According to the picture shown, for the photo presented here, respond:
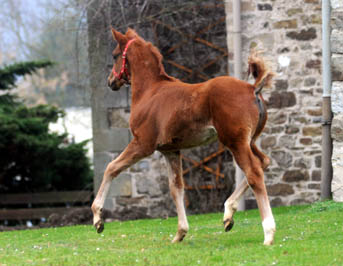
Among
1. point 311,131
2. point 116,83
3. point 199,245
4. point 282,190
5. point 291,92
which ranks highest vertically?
point 116,83

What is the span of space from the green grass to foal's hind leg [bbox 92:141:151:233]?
37cm

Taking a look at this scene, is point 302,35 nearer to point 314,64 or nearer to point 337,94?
point 314,64

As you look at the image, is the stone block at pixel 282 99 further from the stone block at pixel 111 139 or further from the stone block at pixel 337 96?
the stone block at pixel 111 139

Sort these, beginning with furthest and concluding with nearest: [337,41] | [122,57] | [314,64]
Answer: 1. [314,64]
2. [337,41]
3. [122,57]

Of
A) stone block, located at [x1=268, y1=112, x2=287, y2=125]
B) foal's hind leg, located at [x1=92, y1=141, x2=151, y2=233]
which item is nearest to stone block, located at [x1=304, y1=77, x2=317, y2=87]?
stone block, located at [x1=268, y1=112, x2=287, y2=125]

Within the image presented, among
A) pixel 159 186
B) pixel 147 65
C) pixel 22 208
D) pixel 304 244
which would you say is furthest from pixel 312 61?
pixel 22 208

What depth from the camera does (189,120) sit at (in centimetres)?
694

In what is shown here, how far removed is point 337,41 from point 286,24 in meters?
2.35

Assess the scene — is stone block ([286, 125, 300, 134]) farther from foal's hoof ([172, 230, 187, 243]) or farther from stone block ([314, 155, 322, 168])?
foal's hoof ([172, 230, 187, 243])

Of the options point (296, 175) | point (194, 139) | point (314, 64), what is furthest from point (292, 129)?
point (194, 139)

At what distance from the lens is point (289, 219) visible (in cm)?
942

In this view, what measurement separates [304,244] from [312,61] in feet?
19.7

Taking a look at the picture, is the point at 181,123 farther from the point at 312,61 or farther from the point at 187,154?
the point at 187,154

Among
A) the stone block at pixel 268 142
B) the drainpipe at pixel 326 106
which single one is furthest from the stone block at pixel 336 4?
the stone block at pixel 268 142
